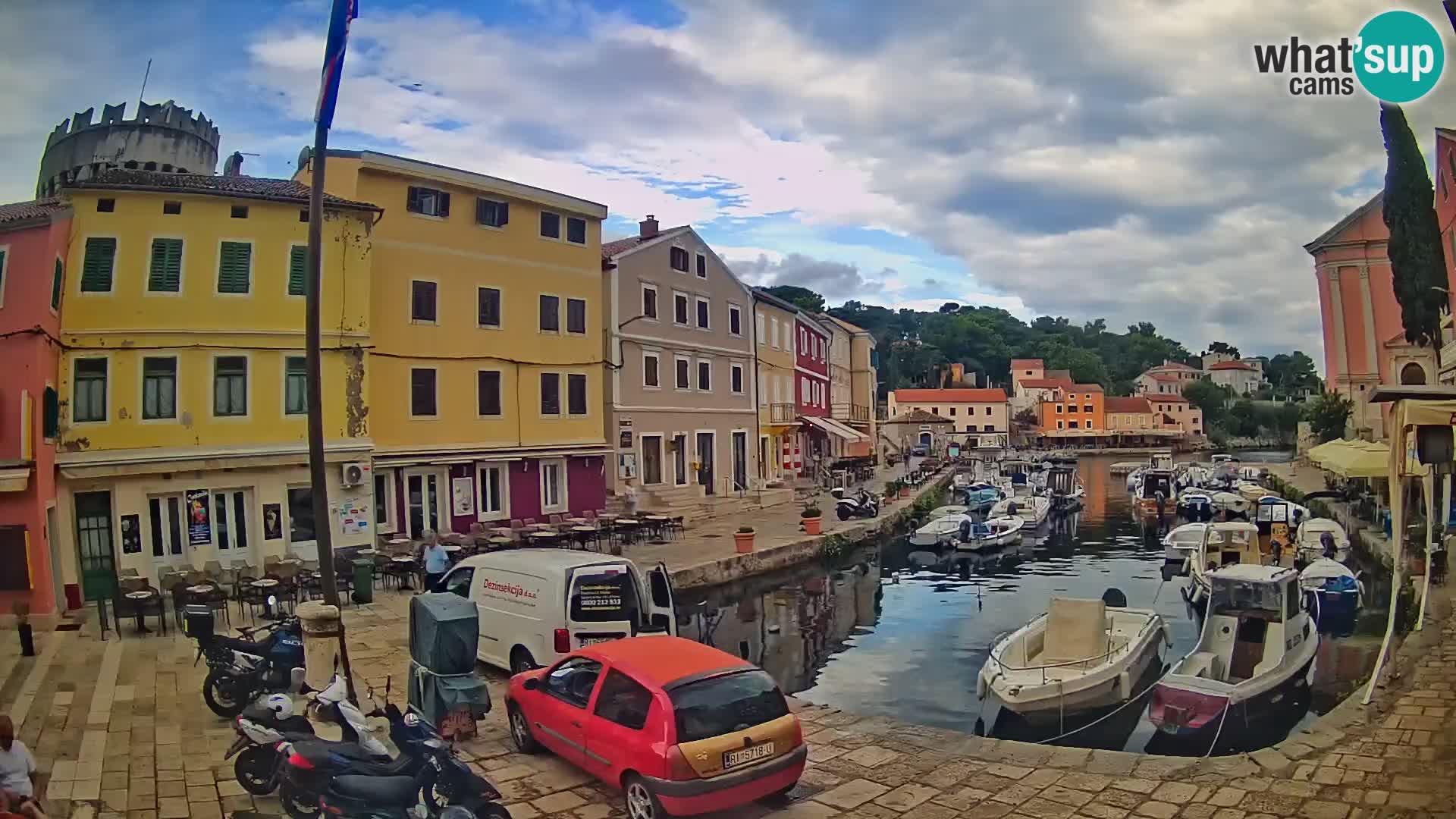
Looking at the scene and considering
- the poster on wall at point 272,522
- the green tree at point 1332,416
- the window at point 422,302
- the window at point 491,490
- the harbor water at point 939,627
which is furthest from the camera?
the green tree at point 1332,416

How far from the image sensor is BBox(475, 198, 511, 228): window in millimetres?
26188

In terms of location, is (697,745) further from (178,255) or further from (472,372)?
(472,372)

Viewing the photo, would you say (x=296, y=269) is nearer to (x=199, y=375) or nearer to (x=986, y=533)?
(x=199, y=375)

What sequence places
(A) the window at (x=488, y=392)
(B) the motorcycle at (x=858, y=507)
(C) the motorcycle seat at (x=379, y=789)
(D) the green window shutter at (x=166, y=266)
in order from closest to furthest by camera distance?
(C) the motorcycle seat at (x=379, y=789), (D) the green window shutter at (x=166, y=266), (A) the window at (x=488, y=392), (B) the motorcycle at (x=858, y=507)

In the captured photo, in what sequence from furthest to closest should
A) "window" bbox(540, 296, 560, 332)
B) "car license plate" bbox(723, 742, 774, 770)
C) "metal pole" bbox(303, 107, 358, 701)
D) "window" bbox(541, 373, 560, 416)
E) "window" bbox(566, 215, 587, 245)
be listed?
"window" bbox(566, 215, 587, 245) < "window" bbox(540, 296, 560, 332) < "window" bbox(541, 373, 560, 416) < "metal pole" bbox(303, 107, 358, 701) < "car license plate" bbox(723, 742, 774, 770)

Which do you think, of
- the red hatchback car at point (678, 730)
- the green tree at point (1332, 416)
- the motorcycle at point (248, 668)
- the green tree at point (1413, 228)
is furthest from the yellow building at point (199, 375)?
the green tree at point (1332, 416)

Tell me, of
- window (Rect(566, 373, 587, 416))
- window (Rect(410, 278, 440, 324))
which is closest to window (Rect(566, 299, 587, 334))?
window (Rect(566, 373, 587, 416))

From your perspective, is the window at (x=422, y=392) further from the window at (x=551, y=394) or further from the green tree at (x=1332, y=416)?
the green tree at (x=1332, y=416)

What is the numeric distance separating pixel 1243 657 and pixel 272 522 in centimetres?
2007

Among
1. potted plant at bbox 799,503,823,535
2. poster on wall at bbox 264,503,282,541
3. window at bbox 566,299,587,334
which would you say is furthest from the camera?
potted plant at bbox 799,503,823,535

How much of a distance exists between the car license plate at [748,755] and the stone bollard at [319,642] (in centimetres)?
482

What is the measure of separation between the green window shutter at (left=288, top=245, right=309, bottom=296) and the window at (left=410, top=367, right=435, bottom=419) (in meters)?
4.20

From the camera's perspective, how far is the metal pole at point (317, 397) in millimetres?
10016

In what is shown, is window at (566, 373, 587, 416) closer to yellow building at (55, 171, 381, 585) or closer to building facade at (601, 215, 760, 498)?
building facade at (601, 215, 760, 498)
